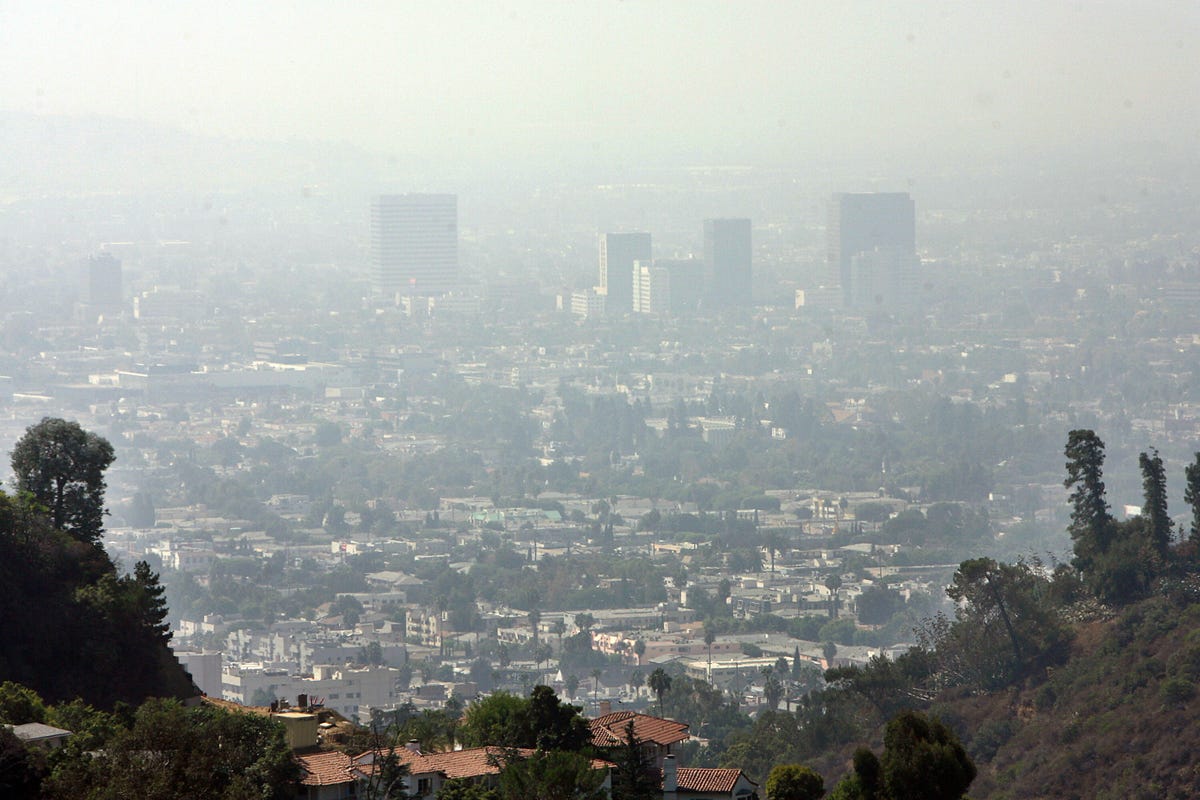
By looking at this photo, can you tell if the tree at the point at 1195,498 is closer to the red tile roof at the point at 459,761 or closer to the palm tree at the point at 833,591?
the red tile roof at the point at 459,761

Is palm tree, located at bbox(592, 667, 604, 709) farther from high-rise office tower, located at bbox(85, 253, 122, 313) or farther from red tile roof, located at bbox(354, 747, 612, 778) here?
high-rise office tower, located at bbox(85, 253, 122, 313)

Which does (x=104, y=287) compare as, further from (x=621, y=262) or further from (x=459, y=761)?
(x=459, y=761)

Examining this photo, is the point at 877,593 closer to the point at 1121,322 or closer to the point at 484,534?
the point at 484,534

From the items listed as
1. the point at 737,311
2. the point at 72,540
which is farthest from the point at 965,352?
the point at 72,540

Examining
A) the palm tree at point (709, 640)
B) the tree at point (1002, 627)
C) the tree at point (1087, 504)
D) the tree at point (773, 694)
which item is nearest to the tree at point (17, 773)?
the tree at point (1002, 627)

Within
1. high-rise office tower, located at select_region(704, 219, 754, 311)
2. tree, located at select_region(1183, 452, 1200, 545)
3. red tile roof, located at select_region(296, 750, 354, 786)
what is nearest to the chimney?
red tile roof, located at select_region(296, 750, 354, 786)

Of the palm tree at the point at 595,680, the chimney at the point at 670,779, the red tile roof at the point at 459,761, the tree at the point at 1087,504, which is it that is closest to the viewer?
the red tile roof at the point at 459,761
